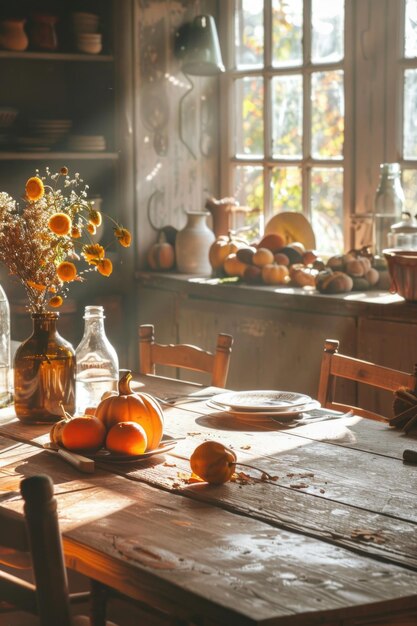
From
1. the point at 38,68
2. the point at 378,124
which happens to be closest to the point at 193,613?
the point at 378,124

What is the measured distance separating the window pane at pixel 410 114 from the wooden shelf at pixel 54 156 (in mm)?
1266

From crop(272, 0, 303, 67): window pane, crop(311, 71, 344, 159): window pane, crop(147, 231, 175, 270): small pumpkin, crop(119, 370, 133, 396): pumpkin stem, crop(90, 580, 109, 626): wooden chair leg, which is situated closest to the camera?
crop(90, 580, 109, 626): wooden chair leg

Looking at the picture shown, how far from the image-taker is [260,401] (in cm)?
247

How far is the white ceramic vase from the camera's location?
4.33 meters

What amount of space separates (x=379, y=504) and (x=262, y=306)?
7.08ft

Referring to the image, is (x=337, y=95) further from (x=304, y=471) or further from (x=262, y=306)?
(x=304, y=471)

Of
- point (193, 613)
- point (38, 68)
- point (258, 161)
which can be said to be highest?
point (38, 68)

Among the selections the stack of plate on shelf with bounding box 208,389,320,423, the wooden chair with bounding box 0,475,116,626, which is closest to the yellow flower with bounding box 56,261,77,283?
the stack of plate on shelf with bounding box 208,389,320,423

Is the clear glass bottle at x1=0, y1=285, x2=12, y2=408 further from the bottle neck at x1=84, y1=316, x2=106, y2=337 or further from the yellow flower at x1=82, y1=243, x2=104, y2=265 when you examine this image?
the yellow flower at x1=82, y1=243, x2=104, y2=265

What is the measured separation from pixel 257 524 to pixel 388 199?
235 cm

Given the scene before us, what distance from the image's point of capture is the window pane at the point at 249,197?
449cm

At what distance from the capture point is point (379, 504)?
1.75 meters

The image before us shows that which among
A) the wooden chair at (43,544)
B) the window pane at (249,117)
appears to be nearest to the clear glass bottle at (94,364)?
the wooden chair at (43,544)

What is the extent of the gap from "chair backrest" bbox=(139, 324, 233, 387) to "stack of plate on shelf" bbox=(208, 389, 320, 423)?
333mm
